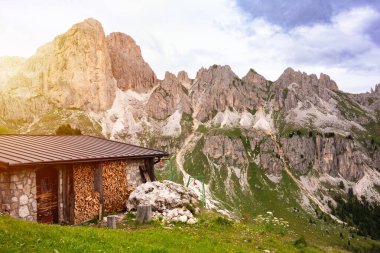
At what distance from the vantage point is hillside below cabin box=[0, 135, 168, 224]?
66.5ft

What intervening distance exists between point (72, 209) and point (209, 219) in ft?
33.3

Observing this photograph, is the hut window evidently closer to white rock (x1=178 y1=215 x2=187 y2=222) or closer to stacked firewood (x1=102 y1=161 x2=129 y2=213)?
stacked firewood (x1=102 y1=161 x2=129 y2=213)

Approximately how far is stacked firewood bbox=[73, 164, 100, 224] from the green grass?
Answer: 14.8 feet

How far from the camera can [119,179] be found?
29266 mm

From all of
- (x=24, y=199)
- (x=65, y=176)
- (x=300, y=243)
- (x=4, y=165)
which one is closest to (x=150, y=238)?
(x=24, y=199)

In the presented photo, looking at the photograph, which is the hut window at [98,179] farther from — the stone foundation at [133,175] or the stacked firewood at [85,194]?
the stone foundation at [133,175]

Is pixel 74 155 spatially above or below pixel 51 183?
above

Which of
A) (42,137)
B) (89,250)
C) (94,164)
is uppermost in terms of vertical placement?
(42,137)

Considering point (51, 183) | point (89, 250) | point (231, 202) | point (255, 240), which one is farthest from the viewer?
point (231, 202)

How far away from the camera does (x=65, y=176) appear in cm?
2419

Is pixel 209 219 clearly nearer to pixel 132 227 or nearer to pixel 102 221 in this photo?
pixel 132 227

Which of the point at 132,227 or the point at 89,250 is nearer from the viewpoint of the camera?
the point at 89,250

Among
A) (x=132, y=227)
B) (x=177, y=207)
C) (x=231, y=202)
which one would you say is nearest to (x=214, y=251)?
(x=132, y=227)

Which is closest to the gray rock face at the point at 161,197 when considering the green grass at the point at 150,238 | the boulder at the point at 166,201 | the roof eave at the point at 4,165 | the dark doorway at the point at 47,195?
the boulder at the point at 166,201
